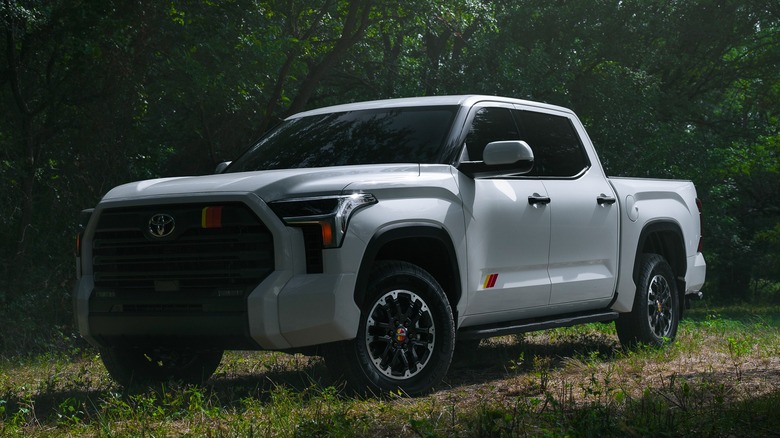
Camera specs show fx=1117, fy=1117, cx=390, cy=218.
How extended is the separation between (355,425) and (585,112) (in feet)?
73.2

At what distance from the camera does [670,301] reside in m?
9.62

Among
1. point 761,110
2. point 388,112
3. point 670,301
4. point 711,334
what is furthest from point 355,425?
point 761,110

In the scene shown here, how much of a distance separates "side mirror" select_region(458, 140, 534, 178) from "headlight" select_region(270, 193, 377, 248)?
116cm

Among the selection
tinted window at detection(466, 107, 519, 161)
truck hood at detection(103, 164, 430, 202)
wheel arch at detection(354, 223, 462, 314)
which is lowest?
wheel arch at detection(354, 223, 462, 314)

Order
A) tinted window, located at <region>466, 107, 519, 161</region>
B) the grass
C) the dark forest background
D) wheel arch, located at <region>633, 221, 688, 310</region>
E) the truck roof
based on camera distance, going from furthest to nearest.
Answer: the dark forest background
wheel arch, located at <region>633, 221, 688, 310</region>
the truck roof
tinted window, located at <region>466, 107, 519, 161</region>
the grass

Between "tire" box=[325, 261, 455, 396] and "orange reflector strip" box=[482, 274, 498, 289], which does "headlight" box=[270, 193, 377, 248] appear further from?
"orange reflector strip" box=[482, 274, 498, 289]

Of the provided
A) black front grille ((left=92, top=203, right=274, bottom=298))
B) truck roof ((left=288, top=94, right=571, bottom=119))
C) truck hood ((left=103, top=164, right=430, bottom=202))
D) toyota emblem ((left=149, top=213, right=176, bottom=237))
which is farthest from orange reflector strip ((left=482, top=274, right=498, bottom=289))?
toyota emblem ((left=149, top=213, right=176, bottom=237))

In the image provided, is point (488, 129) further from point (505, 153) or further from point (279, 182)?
point (279, 182)

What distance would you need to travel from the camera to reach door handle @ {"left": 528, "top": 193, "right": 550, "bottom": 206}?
7652 mm

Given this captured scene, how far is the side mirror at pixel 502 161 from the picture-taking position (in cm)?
688

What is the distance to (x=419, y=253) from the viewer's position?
278 inches

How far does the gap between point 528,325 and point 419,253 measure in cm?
111

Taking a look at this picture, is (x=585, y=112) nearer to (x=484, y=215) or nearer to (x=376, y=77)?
(x=376, y=77)

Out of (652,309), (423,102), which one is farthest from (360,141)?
(652,309)
